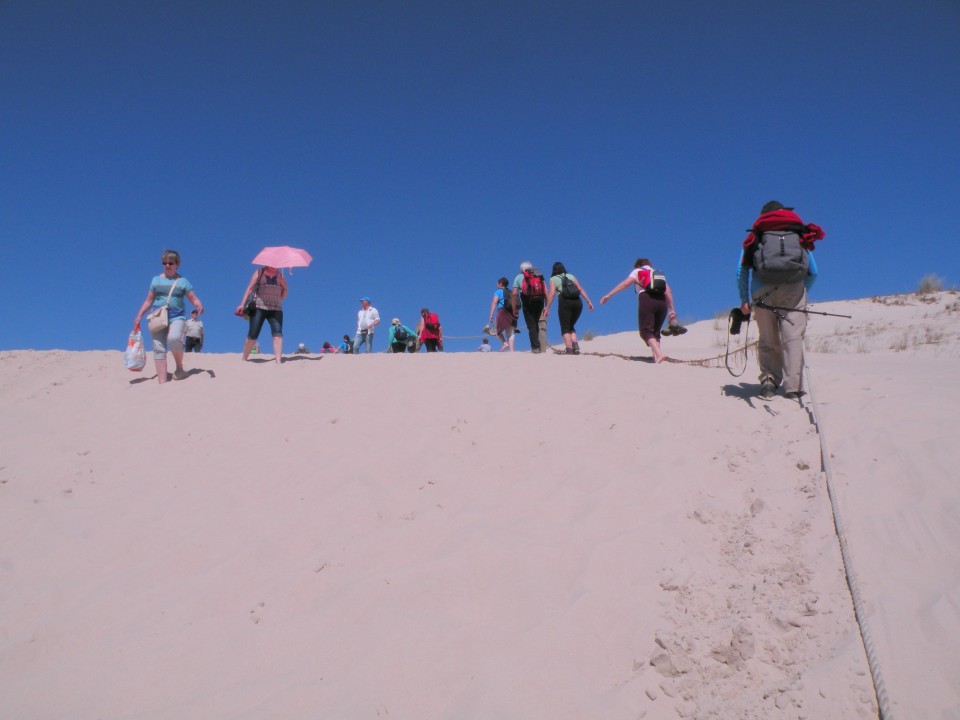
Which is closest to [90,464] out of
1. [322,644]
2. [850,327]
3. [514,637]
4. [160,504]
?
[160,504]

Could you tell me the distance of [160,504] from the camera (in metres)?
4.61

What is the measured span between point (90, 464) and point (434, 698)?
15.0 feet

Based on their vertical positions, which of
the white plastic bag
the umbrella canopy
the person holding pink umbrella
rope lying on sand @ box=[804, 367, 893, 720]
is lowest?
rope lying on sand @ box=[804, 367, 893, 720]

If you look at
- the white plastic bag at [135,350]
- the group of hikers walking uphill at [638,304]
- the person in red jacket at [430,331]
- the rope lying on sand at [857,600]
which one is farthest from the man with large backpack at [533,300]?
the rope lying on sand at [857,600]

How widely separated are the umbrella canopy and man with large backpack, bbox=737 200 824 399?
19.3 ft

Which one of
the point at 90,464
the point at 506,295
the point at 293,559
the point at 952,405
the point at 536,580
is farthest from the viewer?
the point at 506,295

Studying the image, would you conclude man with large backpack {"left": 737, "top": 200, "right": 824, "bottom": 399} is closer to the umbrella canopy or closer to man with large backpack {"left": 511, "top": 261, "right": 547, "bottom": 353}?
man with large backpack {"left": 511, "top": 261, "right": 547, "bottom": 353}

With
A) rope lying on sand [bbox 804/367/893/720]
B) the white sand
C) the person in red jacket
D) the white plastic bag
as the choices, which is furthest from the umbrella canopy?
rope lying on sand [bbox 804/367/893/720]

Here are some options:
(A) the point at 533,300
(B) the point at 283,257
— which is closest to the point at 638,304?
(A) the point at 533,300

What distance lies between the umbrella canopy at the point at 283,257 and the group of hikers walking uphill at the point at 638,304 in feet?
0.40

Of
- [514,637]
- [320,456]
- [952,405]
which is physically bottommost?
[514,637]

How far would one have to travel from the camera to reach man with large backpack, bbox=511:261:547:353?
32.1 ft

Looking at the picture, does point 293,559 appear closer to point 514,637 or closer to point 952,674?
point 514,637

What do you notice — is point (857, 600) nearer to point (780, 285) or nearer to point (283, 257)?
point (780, 285)
